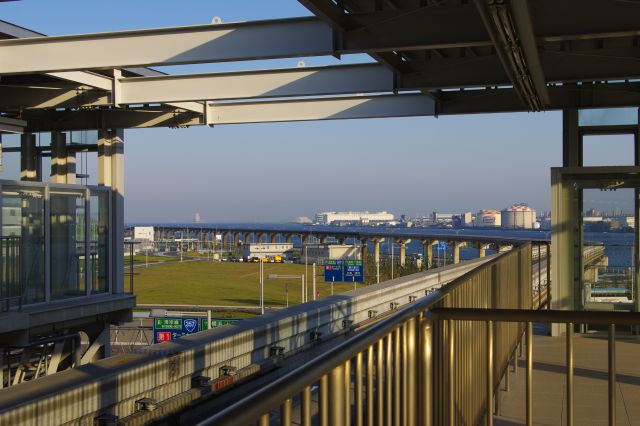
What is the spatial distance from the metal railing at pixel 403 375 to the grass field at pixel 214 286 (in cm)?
4610

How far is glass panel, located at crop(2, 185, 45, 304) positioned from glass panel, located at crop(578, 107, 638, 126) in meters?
11.5

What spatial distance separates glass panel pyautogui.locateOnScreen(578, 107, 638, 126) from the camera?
12531 mm

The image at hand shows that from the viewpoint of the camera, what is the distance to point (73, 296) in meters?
18.4

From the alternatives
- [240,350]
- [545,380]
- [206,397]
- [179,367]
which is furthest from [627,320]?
[240,350]

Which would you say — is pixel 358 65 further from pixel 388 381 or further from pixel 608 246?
pixel 388 381

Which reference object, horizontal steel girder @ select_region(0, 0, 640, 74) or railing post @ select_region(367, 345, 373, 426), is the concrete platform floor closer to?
horizontal steel girder @ select_region(0, 0, 640, 74)

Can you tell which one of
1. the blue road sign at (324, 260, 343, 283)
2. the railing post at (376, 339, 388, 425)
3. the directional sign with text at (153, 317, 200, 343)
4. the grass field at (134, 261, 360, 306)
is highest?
the railing post at (376, 339, 388, 425)

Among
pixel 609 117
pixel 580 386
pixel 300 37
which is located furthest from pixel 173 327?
pixel 580 386

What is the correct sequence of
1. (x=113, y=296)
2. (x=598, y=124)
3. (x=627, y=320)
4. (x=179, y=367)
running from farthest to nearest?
(x=113, y=296)
(x=598, y=124)
(x=179, y=367)
(x=627, y=320)

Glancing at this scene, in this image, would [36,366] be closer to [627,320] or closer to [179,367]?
[179,367]

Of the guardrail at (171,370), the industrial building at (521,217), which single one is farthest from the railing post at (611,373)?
the industrial building at (521,217)

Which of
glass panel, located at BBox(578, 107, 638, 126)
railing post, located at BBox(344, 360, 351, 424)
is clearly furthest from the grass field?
railing post, located at BBox(344, 360, 351, 424)

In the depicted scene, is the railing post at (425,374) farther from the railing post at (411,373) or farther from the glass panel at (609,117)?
the glass panel at (609,117)

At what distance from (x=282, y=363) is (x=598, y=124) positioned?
7241 millimetres
